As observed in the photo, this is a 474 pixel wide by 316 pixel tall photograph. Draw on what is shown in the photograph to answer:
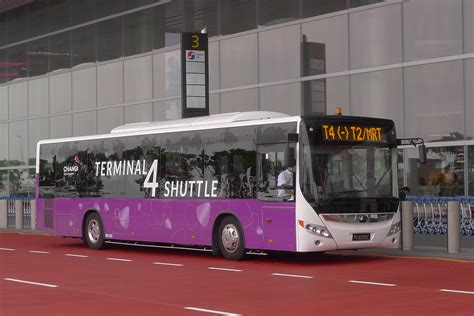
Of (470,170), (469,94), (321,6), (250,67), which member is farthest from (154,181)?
(250,67)

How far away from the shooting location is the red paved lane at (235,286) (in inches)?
412

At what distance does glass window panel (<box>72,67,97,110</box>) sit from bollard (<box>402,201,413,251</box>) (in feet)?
74.2

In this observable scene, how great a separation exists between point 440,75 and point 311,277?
1218cm

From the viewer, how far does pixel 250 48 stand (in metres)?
31.0

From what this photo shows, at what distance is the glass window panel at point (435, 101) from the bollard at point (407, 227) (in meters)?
5.46

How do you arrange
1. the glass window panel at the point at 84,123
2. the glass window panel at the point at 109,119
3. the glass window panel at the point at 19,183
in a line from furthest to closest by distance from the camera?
the glass window panel at the point at 19,183 → the glass window panel at the point at 84,123 → the glass window panel at the point at 109,119

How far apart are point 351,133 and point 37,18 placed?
95.7 ft

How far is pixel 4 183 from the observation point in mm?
45250

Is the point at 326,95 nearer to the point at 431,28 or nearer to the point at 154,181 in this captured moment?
the point at 431,28

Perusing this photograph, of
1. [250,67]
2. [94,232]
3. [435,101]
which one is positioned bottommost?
[94,232]

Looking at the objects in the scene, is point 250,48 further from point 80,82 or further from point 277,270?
point 277,270

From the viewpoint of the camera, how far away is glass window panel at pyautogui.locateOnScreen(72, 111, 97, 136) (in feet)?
128

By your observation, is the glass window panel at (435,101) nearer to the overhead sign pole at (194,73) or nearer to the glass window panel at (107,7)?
the overhead sign pole at (194,73)

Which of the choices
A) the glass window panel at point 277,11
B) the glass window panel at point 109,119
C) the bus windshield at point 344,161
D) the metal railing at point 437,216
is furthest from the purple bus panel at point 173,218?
the glass window panel at point 109,119
